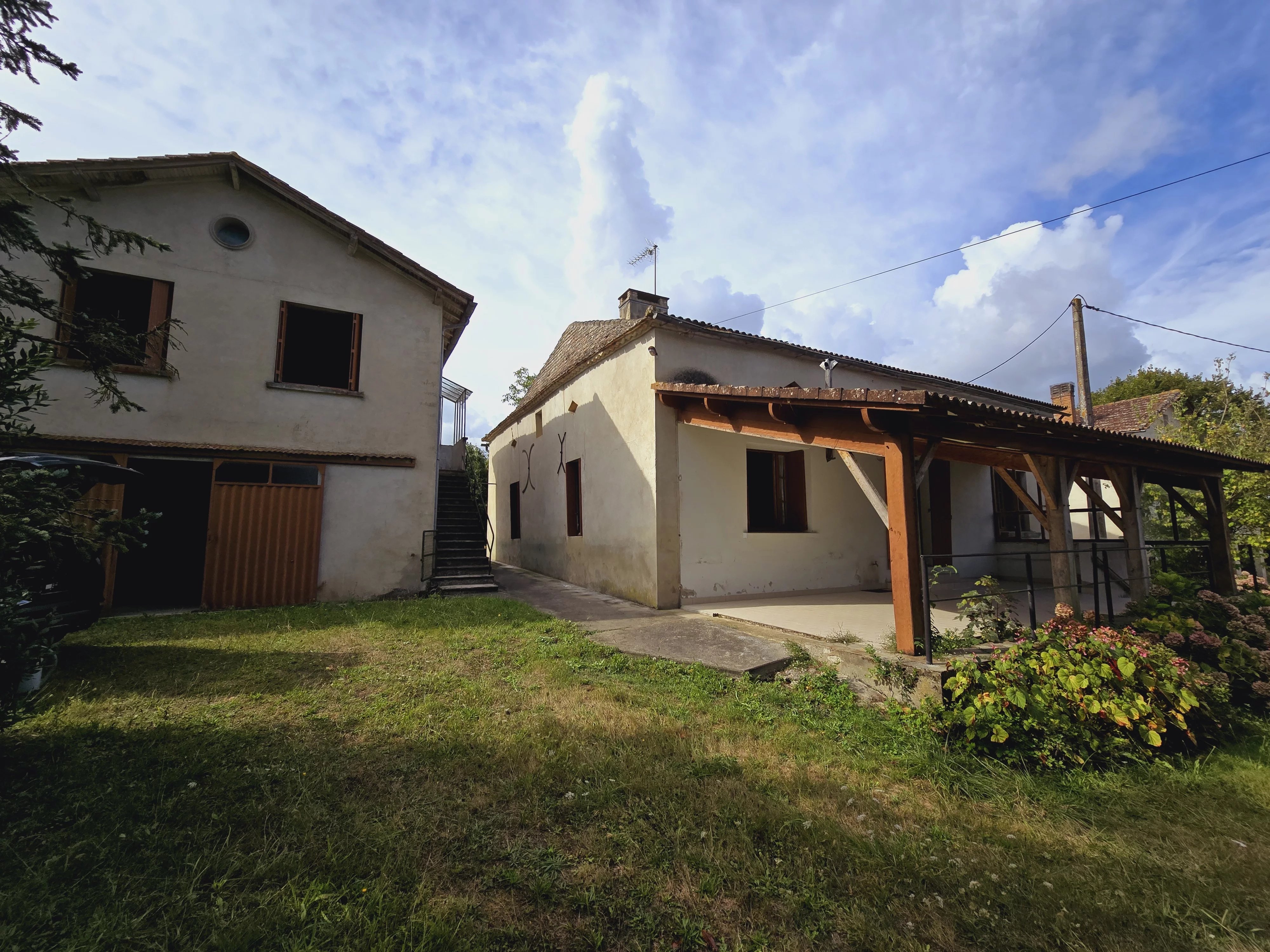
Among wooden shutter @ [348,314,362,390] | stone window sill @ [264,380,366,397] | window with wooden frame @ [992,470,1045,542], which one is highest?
wooden shutter @ [348,314,362,390]

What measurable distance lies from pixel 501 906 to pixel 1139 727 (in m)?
4.29

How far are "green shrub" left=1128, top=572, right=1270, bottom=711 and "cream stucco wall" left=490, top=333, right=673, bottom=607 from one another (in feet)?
18.7

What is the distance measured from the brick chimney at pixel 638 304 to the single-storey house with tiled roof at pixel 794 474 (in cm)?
4

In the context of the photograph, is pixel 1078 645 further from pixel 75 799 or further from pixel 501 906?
pixel 75 799

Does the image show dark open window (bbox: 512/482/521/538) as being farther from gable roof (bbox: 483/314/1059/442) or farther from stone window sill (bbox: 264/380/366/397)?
stone window sill (bbox: 264/380/366/397)

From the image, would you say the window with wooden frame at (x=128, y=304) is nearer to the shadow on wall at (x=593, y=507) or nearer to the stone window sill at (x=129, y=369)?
the stone window sill at (x=129, y=369)

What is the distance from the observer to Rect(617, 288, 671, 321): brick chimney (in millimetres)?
10992

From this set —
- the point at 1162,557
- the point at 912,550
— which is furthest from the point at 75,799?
the point at 1162,557

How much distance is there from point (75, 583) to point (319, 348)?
8.38 m

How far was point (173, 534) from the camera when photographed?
11.1 meters

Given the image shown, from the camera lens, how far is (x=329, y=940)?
1.78 metres

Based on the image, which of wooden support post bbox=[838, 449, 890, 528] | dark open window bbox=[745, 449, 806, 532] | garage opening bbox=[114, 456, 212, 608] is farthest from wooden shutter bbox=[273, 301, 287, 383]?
wooden support post bbox=[838, 449, 890, 528]

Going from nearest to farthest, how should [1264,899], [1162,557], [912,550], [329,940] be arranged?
[329,940], [1264,899], [912,550], [1162,557]

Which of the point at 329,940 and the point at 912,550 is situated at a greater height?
the point at 912,550
